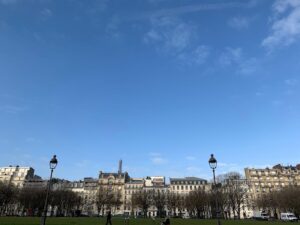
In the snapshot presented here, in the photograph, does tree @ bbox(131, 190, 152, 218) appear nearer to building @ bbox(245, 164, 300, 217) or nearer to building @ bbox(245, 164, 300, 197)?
building @ bbox(245, 164, 300, 217)

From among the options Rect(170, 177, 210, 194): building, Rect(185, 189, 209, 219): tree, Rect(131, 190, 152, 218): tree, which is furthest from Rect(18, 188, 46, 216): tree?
Rect(170, 177, 210, 194): building

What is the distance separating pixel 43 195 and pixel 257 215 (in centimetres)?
7950

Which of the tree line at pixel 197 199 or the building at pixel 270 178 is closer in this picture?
the tree line at pixel 197 199

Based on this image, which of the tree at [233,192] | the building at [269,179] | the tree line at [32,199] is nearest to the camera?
the tree at [233,192]

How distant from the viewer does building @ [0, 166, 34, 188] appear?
604ft

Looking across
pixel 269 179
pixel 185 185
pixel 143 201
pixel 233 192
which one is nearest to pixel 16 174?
pixel 143 201

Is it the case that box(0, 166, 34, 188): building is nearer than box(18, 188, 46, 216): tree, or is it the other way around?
box(18, 188, 46, 216): tree

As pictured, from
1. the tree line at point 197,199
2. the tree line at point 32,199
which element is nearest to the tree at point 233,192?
the tree line at point 197,199

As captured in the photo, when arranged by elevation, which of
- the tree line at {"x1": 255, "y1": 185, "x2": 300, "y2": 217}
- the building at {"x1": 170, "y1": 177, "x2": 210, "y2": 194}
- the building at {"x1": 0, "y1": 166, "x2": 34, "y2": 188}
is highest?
the building at {"x1": 0, "y1": 166, "x2": 34, "y2": 188}

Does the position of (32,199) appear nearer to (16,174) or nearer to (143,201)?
(143,201)

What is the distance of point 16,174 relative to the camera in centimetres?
18712

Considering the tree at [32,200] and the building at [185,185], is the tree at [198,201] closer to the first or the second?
the tree at [32,200]

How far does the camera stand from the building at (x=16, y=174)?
184125 mm

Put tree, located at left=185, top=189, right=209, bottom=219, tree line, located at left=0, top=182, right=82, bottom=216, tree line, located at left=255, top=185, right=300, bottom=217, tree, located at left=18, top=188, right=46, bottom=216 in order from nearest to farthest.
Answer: tree line, located at left=255, top=185, right=300, bottom=217
tree line, located at left=0, top=182, right=82, bottom=216
tree, located at left=185, top=189, right=209, bottom=219
tree, located at left=18, top=188, right=46, bottom=216
